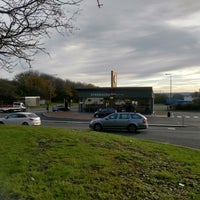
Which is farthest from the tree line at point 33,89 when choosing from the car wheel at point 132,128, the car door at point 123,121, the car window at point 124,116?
the car wheel at point 132,128

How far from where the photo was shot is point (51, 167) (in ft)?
19.2

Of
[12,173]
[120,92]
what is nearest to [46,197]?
[12,173]

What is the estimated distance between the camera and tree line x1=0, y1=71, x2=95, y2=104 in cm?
8900

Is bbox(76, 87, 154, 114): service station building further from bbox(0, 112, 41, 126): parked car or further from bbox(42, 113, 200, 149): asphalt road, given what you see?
bbox(0, 112, 41, 126): parked car

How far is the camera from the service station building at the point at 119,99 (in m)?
54.3

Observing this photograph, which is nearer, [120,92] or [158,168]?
[158,168]

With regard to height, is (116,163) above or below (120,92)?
below

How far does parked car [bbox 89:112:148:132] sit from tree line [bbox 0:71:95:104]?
5496 centimetres

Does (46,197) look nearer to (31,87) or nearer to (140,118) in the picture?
(140,118)

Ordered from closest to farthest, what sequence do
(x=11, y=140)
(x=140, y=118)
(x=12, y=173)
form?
1. (x=12, y=173)
2. (x=11, y=140)
3. (x=140, y=118)

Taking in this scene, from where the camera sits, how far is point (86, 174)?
5531 mm

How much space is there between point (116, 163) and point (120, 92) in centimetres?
4985

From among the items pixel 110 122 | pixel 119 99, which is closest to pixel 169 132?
pixel 110 122

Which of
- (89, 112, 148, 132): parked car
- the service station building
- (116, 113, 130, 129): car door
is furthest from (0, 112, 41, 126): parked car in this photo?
the service station building
